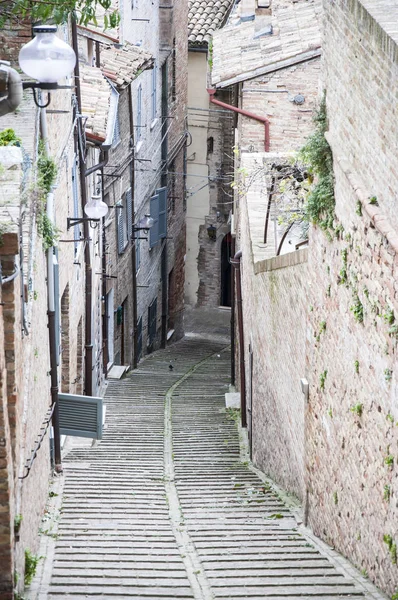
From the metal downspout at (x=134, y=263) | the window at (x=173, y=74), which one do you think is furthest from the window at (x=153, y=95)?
the metal downspout at (x=134, y=263)

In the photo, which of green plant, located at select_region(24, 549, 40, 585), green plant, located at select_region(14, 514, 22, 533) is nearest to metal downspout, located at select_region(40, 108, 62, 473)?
green plant, located at select_region(24, 549, 40, 585)

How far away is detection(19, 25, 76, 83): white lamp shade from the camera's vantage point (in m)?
6.48

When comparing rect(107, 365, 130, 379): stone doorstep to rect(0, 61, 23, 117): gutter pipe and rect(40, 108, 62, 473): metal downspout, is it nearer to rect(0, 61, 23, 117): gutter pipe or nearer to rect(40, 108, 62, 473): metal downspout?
rect(40, 108, 62, 473): metal downspout

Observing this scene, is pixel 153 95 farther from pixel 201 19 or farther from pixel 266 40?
pixel 266 40

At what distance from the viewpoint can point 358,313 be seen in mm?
7703

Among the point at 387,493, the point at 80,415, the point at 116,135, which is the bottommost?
the point at 80,415

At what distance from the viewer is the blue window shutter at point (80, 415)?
11172 millimetres

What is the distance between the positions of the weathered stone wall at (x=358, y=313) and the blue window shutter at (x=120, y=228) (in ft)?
34.6

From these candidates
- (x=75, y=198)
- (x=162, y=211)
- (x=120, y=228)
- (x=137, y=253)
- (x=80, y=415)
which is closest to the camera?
(x=80, y=415)

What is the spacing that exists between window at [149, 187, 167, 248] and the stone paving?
9080mm

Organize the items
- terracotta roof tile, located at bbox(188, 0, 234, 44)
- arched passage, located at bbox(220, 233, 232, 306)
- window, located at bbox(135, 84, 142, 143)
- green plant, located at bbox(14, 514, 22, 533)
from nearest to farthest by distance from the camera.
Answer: green plant, located at bbox(14, 514, 22, 533)
window, located at bbox(135, 84, 142, 143)
terracotta roof tile, located at bbox(188, 0, 234, 44)
arched passage, located at bbox(220, 233, 232, 306)

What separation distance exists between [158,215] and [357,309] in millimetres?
17338

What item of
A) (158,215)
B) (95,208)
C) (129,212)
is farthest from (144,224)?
(95,208)

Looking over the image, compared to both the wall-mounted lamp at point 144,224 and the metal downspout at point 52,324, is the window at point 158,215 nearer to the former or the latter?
the wall-mounted lamp at point 144,224
